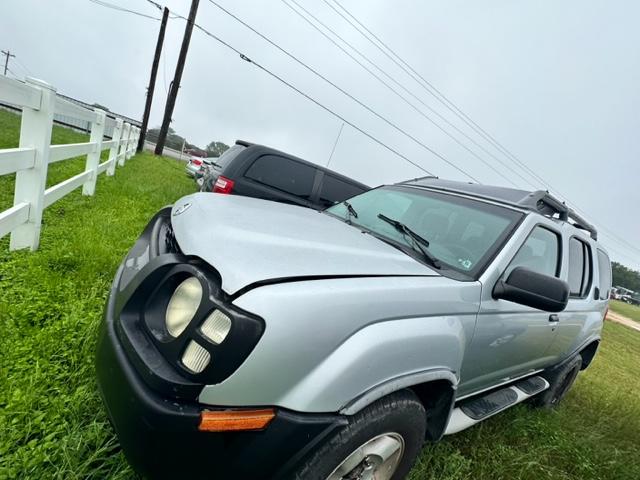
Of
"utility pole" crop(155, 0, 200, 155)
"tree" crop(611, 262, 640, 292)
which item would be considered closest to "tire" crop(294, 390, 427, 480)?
"utility pole" crop(155, 0, 200, 155)

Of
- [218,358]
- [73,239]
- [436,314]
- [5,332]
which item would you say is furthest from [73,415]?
[73,239]

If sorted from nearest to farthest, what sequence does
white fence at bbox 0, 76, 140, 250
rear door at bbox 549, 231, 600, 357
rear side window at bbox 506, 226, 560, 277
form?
rear side window at bbox 506, 226, 560, 277 → white fence at bbox 0, 76, 140, 250 → rear door at bbox 549, 231, 600, 357

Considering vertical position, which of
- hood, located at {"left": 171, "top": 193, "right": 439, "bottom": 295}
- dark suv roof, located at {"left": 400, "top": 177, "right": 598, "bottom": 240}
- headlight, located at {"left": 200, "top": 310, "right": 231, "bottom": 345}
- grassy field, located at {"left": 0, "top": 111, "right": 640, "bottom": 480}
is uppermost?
dark suv roof, located at {"left": 400, "top": 177, "right": 598, "bottom": 240}

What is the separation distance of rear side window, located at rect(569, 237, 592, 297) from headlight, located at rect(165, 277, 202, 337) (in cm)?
326

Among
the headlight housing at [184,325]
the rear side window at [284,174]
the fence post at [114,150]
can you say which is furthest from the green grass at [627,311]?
the headlight housing at [184,325]

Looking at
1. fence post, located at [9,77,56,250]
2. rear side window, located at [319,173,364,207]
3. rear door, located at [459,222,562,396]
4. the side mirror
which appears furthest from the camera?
rear side window, located at [319,173,364,207]

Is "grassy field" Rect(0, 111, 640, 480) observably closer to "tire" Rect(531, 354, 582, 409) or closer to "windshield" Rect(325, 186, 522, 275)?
"tire" Rect(531, 354, 582, 409)

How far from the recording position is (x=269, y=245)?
62.4 inches

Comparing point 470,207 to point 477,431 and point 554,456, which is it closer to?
point 477,431

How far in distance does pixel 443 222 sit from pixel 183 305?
191 centimetres

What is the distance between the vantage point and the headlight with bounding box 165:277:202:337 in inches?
51.1

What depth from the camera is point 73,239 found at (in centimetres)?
366

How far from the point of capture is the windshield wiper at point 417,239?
6.96 feet

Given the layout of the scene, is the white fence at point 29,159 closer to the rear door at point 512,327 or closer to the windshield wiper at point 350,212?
the windshield wiper at point 350,212
